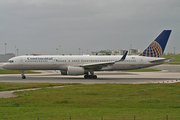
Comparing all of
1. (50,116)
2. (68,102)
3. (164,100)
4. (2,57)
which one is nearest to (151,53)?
(164,100)

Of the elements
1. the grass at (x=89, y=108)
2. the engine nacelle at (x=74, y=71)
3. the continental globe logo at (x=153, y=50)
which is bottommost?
the grass at (x=89, y=108)

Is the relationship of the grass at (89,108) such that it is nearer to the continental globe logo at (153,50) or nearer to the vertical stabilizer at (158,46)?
the continental globe logo at (153,50)

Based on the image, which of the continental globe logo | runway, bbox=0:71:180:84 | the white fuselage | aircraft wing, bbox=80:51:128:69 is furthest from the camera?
the continental globe logo

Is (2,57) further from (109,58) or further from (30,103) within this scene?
(30,103)

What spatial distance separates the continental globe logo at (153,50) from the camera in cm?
4702

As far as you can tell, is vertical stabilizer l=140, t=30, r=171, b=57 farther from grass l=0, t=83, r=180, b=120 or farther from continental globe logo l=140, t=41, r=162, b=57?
grass l=0, t=83, r=180, b=120

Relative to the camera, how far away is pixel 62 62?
44.1 meters

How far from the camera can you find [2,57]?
147875 mm

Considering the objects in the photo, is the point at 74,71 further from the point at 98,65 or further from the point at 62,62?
the point at 98,65

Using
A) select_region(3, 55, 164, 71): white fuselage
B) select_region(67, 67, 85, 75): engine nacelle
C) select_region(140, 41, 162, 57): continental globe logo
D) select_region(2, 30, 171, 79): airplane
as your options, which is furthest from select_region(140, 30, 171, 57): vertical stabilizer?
select_region(67, 67, 85, 75): engine nacelle

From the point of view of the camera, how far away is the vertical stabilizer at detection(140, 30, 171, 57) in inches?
1853

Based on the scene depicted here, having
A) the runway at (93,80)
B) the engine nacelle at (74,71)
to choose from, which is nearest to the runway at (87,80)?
the runway at (93,80)

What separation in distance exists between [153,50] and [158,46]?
1352 mm

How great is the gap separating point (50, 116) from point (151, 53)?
3628cm
